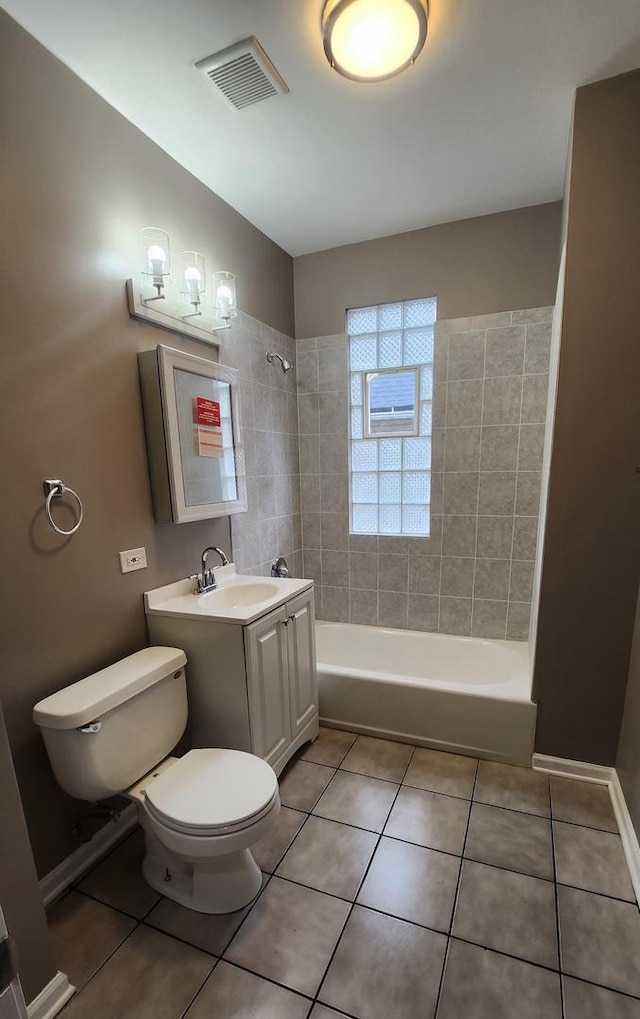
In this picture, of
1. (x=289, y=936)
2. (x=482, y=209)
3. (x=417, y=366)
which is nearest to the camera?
(x=289, y=936)

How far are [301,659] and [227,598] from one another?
0.45 meters

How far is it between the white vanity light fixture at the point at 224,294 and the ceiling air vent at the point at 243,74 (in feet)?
1.96

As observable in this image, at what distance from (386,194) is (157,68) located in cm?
118

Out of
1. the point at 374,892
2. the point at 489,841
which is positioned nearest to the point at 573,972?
the point at 489,841

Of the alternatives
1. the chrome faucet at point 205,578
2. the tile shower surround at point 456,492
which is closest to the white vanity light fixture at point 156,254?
the chrome faucet at point 205,578

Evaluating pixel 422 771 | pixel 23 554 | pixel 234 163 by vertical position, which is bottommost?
pixel 422 771

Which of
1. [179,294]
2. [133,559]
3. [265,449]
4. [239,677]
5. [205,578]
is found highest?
[179,294]

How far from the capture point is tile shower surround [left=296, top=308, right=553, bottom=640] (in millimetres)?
2477

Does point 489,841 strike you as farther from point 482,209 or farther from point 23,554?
point 482,209

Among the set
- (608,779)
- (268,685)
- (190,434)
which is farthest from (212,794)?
(608,779)

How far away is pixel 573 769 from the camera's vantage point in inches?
74.5

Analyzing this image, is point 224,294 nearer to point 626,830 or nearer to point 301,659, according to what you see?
point 301,659

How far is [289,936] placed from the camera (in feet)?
4.21

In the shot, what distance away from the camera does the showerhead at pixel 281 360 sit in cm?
262
